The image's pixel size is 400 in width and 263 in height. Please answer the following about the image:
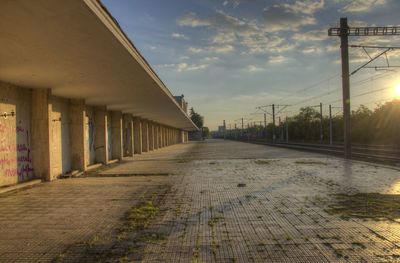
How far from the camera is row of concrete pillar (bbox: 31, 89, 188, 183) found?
1332cm

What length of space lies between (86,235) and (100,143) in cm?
1569

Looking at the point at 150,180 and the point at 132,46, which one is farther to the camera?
the point at 150,180

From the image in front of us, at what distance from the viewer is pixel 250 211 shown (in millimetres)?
7645

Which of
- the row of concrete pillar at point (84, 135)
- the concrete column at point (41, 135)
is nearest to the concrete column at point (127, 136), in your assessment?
the row of concrete pillar at point (84, 135)

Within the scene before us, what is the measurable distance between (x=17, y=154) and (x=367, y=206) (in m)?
9.64

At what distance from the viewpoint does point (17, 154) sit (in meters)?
12.3

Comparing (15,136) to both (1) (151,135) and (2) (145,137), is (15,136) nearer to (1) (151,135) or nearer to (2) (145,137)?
(2) (145,137)

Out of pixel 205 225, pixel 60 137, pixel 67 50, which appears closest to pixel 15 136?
pixel 60 137

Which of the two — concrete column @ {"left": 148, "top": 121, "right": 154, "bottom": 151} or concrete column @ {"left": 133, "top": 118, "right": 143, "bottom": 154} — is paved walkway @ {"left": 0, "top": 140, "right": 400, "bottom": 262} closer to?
concrete column @ {"left": 133, "top": 118, "right": 143, "bottom": 154}

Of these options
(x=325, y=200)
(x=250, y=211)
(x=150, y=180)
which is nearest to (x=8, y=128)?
(x=150, y=180)

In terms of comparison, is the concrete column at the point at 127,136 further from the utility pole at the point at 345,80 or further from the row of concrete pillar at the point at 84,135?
the utility pole at the point at 345,80

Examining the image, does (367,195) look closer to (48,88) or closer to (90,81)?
(90,81)

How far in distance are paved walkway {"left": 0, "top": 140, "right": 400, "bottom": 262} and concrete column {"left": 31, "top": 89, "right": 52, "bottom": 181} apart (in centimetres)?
213

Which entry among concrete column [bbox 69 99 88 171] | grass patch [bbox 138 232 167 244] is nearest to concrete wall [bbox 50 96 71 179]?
concrete column [bbox 69 99 88 171]
